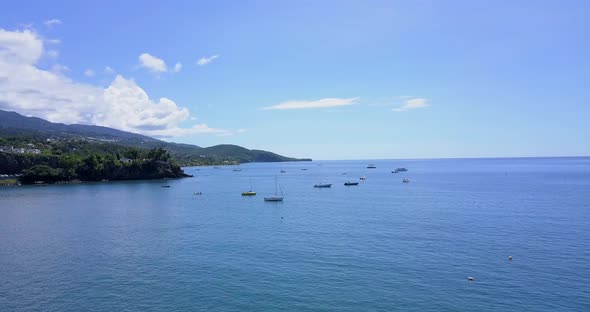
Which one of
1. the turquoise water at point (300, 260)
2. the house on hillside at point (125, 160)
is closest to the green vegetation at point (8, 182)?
the house on hillside at point (125, 160)

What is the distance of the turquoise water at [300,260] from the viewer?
84.3ft

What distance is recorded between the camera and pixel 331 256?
36.0 meters

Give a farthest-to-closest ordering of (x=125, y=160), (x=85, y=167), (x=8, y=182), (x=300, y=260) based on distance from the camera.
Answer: (x=125, y=160) → (x=85, y=167) → (x=8, y=182) → (x=300, y=260)

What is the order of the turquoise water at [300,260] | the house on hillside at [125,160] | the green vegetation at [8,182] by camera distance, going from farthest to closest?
1. the house on hillside at [125,160]
2. the green vegetation at [8,182]
3. the turquoise water at [300,260]

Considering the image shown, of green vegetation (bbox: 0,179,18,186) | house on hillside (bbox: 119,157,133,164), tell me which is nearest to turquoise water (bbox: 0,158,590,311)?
green vegetation (bbox: 0,179,18,186)

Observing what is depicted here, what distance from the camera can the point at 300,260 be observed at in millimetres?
34750

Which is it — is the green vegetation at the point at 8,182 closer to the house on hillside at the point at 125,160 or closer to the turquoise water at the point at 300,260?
the house on hillside at the point at 125,160

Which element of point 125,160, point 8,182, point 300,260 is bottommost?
point 300,260

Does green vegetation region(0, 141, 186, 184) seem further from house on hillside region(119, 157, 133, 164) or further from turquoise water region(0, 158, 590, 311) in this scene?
turquoise water region(0, 158, 590, 311)

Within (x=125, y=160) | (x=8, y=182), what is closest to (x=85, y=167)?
(x=125, y=160)

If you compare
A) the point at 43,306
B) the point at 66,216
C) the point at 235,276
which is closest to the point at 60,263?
the point at 43,306

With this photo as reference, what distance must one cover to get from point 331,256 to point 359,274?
5711mm

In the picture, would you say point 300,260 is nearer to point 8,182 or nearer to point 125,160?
point 8,182

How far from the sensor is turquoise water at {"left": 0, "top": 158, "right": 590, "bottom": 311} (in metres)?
25.7
